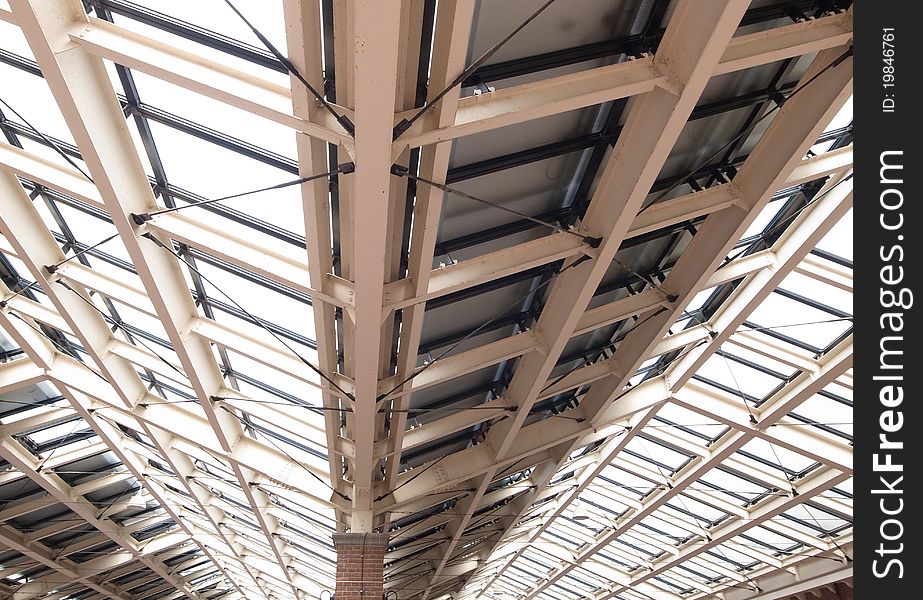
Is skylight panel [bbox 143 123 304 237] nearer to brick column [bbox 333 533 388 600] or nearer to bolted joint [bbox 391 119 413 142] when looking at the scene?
Answer: bolted joint [bbox 391 119 413 142]

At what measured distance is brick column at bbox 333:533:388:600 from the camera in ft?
49.0

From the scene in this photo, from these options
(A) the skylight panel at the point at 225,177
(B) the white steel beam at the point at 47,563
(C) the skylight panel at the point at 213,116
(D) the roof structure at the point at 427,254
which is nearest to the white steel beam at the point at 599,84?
(D) the roof structure at the point at 427,254

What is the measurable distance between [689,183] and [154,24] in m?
5.93

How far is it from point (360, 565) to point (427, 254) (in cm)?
941

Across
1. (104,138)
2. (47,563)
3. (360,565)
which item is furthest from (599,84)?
(47,563)

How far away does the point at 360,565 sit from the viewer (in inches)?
597

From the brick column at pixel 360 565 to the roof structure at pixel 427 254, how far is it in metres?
0.57

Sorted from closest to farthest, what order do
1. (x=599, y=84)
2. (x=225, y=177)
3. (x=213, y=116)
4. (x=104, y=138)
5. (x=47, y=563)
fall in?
1. (x=599, y=84)
2. (x=104, y=138)
3. (x=213, y=116)
4. (x=225, y=177)
5. (x=47, y=563)

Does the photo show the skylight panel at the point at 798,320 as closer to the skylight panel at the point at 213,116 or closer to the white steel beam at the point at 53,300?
the skylight panel at the point at 213,116

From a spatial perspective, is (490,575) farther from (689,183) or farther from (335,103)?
(335,103)

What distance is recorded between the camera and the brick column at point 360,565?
14.9m

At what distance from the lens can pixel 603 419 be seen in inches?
569

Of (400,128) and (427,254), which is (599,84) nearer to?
(400,128)
